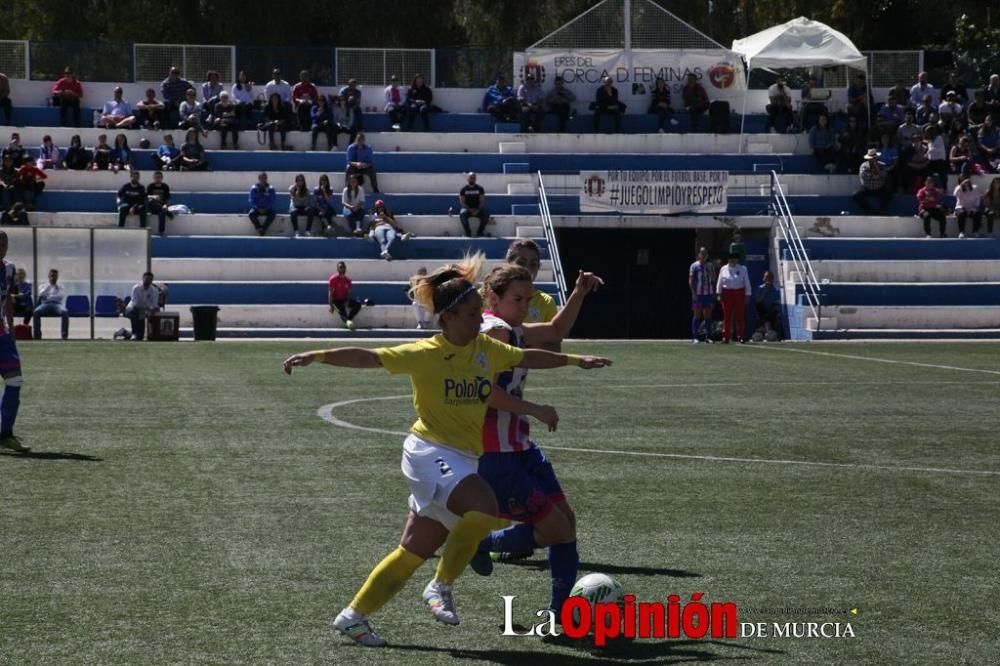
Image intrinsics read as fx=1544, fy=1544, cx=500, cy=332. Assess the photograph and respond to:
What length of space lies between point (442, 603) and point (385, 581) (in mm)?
382

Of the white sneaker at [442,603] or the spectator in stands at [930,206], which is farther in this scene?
the spectator in stands at [930,206]

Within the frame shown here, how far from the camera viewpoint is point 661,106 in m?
43.0

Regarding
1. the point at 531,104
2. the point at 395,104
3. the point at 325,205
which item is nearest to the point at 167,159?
the point at 325,205

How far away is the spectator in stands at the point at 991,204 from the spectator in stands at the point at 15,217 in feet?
76.6

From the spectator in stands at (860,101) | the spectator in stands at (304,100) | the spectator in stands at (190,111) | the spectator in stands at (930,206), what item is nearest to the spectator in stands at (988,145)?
the spectator in stands at (930,206)

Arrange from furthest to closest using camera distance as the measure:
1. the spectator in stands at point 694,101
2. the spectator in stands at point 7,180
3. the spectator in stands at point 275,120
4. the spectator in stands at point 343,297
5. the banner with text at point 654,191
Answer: the spectator in stands at point 694,101
the spectator in stands at point 275,120
the banner with text at point 654,191
the spectator in stands at point 7,180
the spectator in stands at point 343,297

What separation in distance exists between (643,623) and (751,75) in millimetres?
39775

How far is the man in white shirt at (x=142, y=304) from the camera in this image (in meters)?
32.2

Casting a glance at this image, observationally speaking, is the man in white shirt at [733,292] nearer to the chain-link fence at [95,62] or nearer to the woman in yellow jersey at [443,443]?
the chain-link fence at [95,62]

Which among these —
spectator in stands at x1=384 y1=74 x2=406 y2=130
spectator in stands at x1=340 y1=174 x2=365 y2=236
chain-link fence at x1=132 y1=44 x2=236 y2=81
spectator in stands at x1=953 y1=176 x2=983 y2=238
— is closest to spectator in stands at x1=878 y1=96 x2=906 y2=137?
spectator in stands at x1=953 y1=176 x2=983 y2=238

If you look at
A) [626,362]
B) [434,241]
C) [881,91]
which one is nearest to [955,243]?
[881,91]

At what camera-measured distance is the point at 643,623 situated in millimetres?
7133

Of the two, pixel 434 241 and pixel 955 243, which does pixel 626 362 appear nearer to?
pixel 434 241

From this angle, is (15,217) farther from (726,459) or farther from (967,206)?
(726,459)
